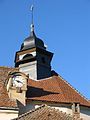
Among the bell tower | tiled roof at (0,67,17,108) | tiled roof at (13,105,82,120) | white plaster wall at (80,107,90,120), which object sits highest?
the bell tower

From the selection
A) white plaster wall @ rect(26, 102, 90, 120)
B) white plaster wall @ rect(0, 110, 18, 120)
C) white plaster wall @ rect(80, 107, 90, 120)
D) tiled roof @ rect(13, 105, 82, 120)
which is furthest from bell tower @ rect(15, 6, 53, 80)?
tiled roof @ rect(13, 105, 82, 120)

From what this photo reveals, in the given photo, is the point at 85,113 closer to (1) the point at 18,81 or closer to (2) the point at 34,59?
(1) the point at 18,81

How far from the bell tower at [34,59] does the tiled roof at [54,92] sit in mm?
923

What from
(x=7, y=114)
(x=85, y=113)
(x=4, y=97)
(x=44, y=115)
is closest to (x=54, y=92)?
(x=85, y=113)

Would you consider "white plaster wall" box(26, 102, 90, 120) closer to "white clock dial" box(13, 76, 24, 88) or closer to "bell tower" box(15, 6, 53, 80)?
"white clock dial" box(13, 76, 24, 88)

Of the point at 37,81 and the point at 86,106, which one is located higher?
the point at 37,81

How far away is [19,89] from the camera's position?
2791 cm

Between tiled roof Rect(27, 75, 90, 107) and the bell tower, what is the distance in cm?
92

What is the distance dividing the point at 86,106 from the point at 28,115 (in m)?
7.26

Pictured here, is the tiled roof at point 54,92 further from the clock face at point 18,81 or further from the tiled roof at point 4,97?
the tiled roof at point 4,97

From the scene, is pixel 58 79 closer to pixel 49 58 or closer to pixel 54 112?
pixel 49 58

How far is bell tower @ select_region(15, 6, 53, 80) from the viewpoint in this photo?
1283 inches

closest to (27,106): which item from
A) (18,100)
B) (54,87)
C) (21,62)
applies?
(18,100)

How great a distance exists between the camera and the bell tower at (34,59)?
1283 inches
